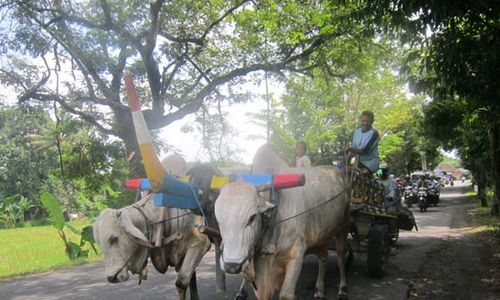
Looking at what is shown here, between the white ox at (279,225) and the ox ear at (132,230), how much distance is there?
3.26 ft

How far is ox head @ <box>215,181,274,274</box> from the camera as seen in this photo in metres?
3.79

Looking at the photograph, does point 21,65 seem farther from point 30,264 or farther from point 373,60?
point 373,60

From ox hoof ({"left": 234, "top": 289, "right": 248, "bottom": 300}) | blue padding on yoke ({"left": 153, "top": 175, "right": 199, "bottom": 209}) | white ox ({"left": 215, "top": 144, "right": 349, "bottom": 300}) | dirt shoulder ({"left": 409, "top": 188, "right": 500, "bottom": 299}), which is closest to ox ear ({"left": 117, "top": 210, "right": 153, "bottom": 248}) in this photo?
blue padding on yoke ({"left": 153, "top": 175, "right": 199, "bottom": 209})

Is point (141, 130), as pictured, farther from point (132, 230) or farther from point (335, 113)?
point (335, 113)

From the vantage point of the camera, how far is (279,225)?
4598 mm

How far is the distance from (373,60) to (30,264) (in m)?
11.2

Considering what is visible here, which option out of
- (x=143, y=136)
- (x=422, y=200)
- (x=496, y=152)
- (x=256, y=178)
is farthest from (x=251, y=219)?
(x=422, y=200)

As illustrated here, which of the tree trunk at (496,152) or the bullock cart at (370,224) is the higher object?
the tree trunk at (496,152)

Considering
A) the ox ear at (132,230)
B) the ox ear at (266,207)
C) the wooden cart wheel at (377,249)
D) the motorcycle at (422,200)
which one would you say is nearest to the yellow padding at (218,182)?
the ox ear at (266,207)

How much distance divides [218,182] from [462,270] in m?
5.45

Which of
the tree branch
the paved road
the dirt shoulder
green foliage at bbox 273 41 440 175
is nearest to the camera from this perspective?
the dirt shoulder

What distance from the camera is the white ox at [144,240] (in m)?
4.59

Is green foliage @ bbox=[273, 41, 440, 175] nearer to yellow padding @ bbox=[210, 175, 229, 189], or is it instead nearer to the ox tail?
yellow padding @ bbox=[210, 175, 229, 189]

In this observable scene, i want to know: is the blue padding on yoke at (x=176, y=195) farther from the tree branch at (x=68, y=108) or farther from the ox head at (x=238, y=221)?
the tree branch at (x=68, y=108)
